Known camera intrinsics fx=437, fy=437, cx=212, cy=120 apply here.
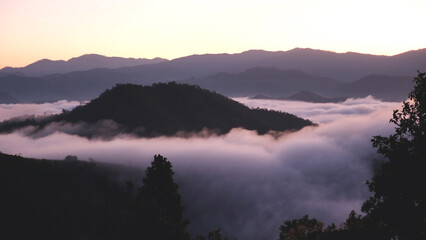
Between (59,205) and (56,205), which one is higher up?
(56,205)

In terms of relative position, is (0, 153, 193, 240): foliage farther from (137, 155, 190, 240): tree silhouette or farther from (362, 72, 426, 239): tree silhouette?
(362, 72, 426, 239): tree silhouette

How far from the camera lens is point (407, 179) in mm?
22750

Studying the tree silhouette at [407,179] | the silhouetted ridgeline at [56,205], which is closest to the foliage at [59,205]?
the silhouetted ridgeline at [56,205]

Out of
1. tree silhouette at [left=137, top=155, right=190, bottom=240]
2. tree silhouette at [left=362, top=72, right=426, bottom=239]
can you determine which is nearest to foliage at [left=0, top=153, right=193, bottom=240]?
tree silhouette at [left=137, top=155, right=190, bottom=240]

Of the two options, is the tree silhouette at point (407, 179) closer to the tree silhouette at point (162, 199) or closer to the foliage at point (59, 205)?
the tree silhouette at point (162, 199)

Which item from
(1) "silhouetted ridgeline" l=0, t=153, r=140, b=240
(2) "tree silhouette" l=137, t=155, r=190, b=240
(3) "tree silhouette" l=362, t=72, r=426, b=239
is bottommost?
(1) "silhouetted ridgeline" l=0, t=153, r=140, b=240

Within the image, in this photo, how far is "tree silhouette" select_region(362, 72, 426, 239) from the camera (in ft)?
73.8

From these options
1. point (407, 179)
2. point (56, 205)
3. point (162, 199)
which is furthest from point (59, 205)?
point (407, 179)

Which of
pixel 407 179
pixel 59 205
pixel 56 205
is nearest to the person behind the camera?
pixel 407 179

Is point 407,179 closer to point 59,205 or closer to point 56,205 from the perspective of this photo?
point 56,205

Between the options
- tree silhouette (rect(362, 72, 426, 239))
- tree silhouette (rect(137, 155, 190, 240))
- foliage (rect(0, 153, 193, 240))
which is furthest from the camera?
foliage (rect(0, 153, 193, 240))

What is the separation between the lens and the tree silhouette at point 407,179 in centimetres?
2248

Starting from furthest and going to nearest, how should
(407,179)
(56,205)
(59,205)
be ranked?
(59,205) → (56,205) → (407,179)

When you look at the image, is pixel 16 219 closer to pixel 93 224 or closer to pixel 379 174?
pixel 93 224
